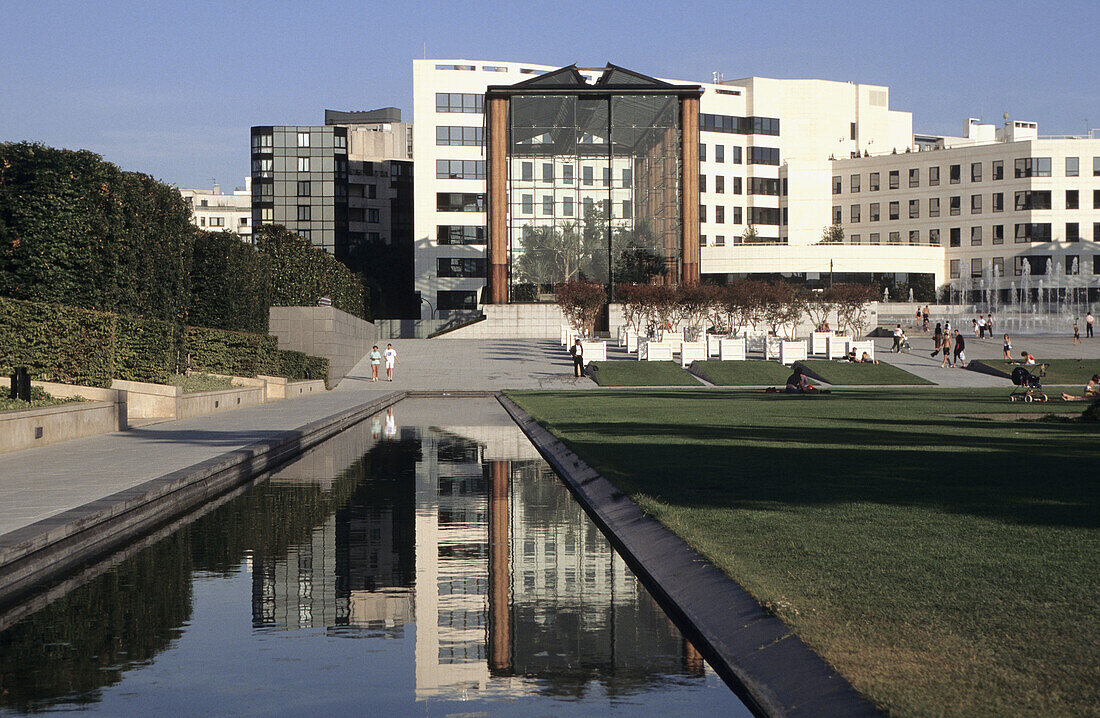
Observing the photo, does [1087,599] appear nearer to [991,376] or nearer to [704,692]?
[704,692]

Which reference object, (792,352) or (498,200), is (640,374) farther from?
(498,200)

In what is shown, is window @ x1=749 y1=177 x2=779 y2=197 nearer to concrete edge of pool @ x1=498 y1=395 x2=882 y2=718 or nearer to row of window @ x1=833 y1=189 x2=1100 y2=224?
row of window @ x1=833 y1=189 x2=1100 y2=224

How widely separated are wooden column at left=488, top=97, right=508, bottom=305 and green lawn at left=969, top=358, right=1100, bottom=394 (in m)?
37.5

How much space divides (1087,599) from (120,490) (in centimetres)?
1051

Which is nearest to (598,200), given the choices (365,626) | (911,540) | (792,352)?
(792,352)

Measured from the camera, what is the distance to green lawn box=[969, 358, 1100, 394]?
46219 mm

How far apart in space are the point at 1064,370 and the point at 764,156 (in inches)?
2990

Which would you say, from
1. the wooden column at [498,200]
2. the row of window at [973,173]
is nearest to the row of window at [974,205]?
the row of window at [973,173]

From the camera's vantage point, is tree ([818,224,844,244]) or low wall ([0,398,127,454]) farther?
tree ([818,224,844,244])

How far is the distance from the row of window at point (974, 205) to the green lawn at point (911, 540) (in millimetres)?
98657

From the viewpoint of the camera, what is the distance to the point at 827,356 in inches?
2323

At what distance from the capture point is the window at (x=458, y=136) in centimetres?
10406

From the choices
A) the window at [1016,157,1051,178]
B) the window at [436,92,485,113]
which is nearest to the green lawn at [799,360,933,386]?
the window at [436,92,485,113]

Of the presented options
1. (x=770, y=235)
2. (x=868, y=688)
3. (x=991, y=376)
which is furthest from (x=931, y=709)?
(x=770, y=235)
